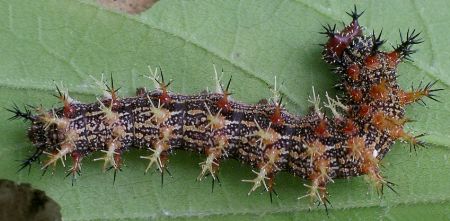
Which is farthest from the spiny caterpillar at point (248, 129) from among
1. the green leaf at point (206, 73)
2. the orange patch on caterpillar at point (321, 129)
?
the green leaf at point (206, 73)

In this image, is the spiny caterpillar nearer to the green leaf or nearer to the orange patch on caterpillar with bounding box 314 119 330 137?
the orange patch on caterpillar with bounding box 314 119 330 137

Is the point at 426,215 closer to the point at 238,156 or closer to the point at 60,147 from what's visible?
the point at 238,156

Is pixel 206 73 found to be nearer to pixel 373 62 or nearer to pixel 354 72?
pixel 354 72

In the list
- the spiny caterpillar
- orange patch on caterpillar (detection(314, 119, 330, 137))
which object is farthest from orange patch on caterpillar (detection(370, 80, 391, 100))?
orange patch on caterpillar (detection(314, 119, 330, 137))

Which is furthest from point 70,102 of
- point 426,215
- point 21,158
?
point 426,215

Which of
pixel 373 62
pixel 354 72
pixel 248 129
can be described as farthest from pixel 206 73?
pixel 373 62

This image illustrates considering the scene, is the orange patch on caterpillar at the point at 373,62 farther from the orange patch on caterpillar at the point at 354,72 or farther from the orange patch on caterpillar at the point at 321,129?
the orange patch on caterpillar at the point at 321,129

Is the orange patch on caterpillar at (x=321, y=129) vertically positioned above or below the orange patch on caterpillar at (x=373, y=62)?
below
